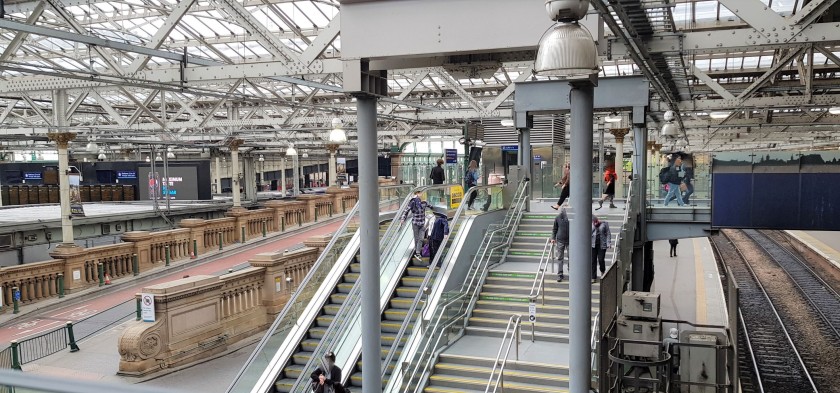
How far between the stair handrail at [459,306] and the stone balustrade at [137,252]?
815 cm

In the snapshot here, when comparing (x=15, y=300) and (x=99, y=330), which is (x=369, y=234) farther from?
(x=15, y=300)

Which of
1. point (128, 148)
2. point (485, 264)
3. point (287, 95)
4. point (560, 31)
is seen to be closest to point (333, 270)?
point (485, 264)

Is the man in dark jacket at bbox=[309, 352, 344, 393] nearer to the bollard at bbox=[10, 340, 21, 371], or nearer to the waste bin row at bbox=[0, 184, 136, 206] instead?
the bollard at bbox=[10, 340, 21, 371]

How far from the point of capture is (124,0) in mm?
18250

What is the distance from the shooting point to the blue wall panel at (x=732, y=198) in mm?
20578

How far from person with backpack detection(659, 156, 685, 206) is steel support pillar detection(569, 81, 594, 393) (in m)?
14.5

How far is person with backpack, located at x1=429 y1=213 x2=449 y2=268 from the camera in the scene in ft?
47.6

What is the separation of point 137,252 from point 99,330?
18.1 ft

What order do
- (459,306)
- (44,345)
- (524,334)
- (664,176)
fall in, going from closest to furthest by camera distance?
1. (524,334)
2. (459,306)
3. (44,345)
4. (664,176)

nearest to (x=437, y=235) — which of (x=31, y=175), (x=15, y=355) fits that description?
(x=15, y=355)

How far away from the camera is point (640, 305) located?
14570 mm

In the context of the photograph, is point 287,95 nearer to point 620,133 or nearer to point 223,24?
point 223,24

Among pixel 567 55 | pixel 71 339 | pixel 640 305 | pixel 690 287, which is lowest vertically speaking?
pixel 690 287

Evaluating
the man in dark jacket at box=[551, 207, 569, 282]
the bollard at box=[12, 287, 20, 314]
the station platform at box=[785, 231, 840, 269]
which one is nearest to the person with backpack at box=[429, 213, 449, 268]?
the man in dark jacket at box=[551, 207, 569, 282]
